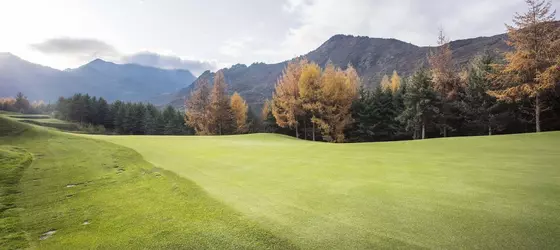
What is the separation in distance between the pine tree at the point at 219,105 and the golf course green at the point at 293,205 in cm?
3656

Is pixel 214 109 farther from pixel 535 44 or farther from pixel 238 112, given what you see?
pixel 535 44

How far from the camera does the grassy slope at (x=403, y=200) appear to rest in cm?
406

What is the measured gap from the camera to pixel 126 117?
232 ft

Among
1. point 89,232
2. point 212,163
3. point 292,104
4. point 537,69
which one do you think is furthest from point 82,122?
point 537,69

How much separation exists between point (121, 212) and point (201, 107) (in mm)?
44882

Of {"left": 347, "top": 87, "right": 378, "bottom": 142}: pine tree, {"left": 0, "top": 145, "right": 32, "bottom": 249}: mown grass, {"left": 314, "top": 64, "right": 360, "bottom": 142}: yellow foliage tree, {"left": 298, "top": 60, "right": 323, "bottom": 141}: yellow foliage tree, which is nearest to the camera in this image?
{"left": 0, "top": 145, "right": 32, "bottom": 249}: mown grass

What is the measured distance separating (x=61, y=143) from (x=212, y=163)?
37.8 feet

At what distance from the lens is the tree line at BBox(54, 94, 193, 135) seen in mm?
69062

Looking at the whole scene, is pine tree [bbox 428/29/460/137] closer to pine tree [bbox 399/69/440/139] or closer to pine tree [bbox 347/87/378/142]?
pine tree [bbox 399/69/440/139]

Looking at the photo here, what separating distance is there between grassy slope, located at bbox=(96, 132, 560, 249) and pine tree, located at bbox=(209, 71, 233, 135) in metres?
37.6

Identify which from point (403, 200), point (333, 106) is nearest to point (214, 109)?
point (333, 106)

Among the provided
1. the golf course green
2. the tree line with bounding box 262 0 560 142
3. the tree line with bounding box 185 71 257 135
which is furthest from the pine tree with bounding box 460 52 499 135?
the tree line with bounding box 185 71 257 135

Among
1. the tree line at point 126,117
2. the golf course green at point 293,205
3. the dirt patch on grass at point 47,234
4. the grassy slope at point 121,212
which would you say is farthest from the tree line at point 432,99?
the dirt patch on grass at point 47,234

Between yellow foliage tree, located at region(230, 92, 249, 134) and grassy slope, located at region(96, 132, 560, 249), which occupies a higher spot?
yellow foliage tree, located at region(230, 92, 249, 134)
